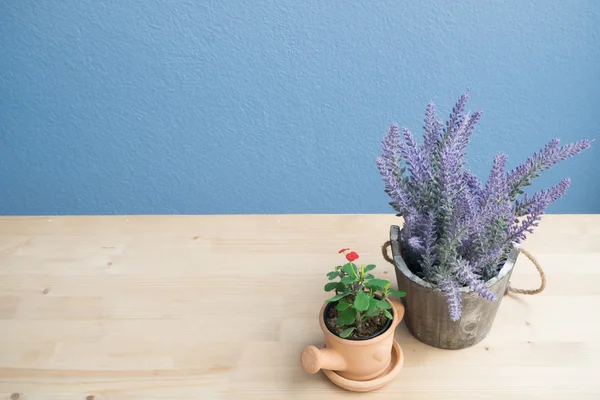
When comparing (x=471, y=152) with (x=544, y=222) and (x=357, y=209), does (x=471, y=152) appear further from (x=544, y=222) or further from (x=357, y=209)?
(x=544, y=222)

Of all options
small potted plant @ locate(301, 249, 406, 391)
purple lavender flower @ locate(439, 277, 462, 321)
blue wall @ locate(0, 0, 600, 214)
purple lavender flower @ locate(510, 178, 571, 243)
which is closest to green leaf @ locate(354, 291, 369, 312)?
small potted plant @ locate(301, 249, 406, 391)

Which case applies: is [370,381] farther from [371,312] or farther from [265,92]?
[265,92]

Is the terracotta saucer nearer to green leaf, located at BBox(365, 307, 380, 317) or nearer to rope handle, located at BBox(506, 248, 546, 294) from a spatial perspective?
green leaf, located at BBox(365, 307, 380, 317)

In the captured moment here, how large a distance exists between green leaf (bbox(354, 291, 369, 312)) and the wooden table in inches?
5.3

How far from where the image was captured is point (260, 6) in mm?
1693

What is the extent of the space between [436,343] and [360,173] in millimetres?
1114

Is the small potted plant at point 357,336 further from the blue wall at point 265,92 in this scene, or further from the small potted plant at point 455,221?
the blue wall at point 265,92

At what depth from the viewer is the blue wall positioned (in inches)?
67.0

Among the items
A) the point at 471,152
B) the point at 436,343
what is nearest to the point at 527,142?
the point at 471,152

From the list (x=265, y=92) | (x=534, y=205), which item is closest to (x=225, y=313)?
(x=534, y=205)

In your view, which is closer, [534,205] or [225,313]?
[534,205]

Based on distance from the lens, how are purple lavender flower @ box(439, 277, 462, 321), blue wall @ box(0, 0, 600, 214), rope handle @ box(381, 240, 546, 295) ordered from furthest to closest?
blue wall @ box(0, 0, 600, 214), rope handle @ box(381, 240, 546, 295), purple lavender flower @ box(439, 277, 462, 321)

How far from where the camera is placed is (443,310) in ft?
2.71

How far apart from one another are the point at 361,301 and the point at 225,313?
0.27m
